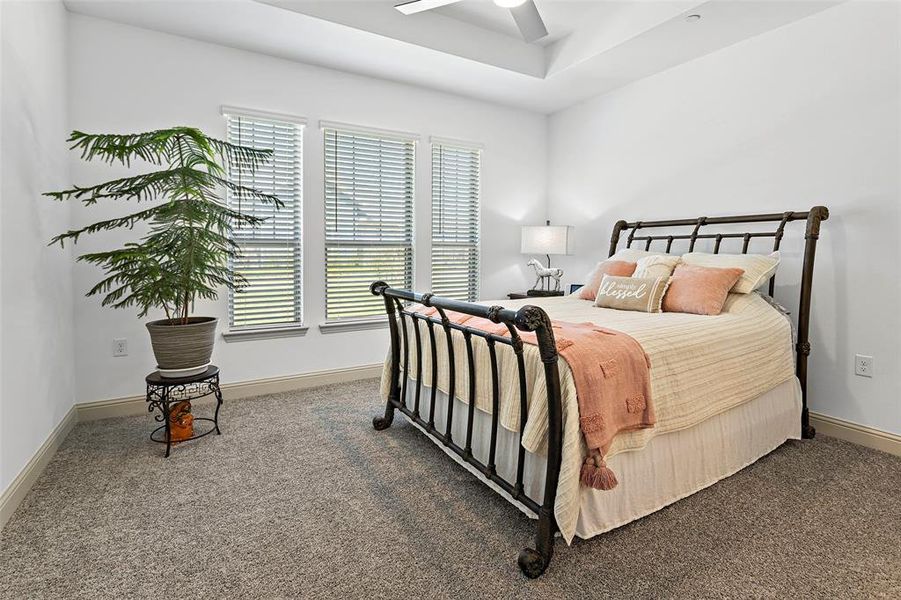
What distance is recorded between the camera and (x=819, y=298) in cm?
284

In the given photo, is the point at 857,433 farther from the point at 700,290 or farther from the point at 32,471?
the point at 32,471

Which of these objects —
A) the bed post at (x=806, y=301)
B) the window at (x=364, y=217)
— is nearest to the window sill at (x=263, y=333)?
the window at (x=364, y=217)

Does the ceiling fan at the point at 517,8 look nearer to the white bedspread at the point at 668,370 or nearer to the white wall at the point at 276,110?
the white wall at the point at 276,110

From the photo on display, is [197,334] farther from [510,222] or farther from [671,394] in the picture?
[510,222]

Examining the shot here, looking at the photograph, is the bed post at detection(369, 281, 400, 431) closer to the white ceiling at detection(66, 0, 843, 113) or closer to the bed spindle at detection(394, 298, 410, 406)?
the bed spindle at detection(394, 298, 410, 406)

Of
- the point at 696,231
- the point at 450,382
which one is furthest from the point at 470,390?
the point at 696,231

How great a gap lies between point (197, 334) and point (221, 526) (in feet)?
3.66

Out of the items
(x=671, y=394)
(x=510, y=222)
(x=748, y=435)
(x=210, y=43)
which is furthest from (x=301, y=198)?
(x=748, y=435)

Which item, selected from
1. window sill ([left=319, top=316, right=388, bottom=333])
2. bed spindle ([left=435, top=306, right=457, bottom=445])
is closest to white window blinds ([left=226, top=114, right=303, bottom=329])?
window sill ([left=319, top=316, right=388, bottom=333])

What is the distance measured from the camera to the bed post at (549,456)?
4.83 feet

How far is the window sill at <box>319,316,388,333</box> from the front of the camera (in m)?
3.82

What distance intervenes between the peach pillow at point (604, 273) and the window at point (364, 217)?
64.4 inches

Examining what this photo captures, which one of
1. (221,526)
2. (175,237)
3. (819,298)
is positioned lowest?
(221,526)

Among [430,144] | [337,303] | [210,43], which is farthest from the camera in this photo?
[430,144]
